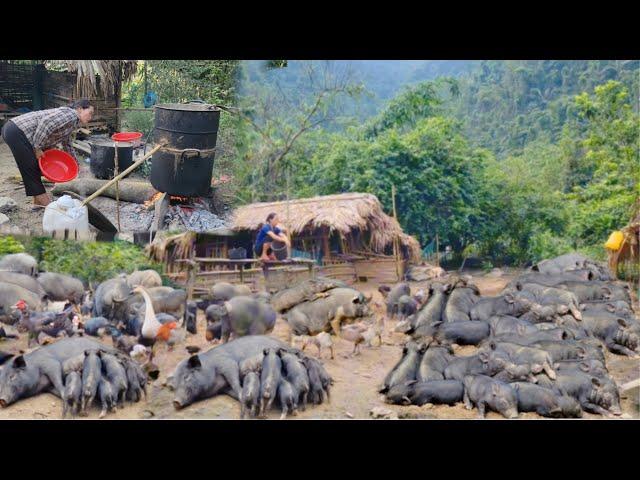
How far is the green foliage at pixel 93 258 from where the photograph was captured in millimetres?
11312

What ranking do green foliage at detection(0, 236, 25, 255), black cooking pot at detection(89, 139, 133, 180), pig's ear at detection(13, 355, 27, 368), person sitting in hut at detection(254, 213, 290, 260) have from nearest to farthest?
pig's ear at detection(13, 355, 27, 368) < green foliage at detection(0, 236, 25, 255) < person sitting in hut at detection(254, 213, 290, 260) < black cooking pot at detection(89, 139, 133, 180)

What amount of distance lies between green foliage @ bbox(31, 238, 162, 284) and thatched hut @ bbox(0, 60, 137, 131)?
50.9 inches

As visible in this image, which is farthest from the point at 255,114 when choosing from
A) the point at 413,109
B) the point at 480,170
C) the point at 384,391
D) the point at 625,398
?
the point at 625,398

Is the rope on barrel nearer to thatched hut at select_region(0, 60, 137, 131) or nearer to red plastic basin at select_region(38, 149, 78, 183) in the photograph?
thatched hut at select_region(0, 60, 137, 131)

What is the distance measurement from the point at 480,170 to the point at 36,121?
15.7 ft

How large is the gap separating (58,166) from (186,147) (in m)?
1.40

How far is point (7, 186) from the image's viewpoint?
11398mm

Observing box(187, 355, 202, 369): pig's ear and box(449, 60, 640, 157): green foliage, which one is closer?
box(187, 355, 202, 369): pig's ear

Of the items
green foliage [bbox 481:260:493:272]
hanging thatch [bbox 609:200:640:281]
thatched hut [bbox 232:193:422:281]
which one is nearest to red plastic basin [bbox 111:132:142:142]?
thatched hut [bbox 232:193:422:281]

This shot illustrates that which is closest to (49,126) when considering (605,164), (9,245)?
(9,245)

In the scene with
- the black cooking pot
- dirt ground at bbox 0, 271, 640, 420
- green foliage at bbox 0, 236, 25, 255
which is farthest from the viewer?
the black cooking pot

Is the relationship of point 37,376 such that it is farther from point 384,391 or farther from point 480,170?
point 480,170

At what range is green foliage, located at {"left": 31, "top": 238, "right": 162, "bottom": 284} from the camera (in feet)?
37.1

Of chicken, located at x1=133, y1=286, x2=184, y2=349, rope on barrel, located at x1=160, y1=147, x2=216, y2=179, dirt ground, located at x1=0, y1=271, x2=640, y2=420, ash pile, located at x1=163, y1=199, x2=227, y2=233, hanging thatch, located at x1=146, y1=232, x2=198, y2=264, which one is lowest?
dirt ground, located at x1=0, y1=271, x2=640, y2=420
